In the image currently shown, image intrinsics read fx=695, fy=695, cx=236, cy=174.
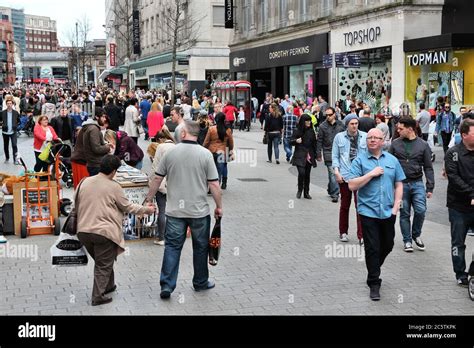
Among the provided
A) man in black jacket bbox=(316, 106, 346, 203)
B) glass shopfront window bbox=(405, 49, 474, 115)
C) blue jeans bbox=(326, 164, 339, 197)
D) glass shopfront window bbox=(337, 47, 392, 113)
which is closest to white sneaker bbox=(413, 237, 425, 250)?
man in black jacket bbox=(316, 106, 346, 203)

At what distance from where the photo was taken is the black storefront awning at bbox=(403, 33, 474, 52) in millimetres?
23812

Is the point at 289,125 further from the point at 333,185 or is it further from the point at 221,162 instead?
the point at 333,185

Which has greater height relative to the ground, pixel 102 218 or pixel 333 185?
pixel 102 218

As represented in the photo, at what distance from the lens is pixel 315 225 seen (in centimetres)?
1159

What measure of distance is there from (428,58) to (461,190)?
18.9m

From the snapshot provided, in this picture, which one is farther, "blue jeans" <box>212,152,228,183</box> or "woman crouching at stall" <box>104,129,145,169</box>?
"blue jeans" <box>212,152,228,183</box>

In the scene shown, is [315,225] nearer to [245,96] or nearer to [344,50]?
[344,50]

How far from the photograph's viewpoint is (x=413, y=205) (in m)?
9.68

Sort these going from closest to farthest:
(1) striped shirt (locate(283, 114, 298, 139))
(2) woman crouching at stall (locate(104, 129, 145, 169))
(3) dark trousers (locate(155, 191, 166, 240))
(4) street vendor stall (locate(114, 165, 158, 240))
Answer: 1. (3) dark trousers (locate(155, 191, 166, 240))
2. (4) street vendor stall (locate(114, 165, 158, 240))
3. (2) woman crouching at stall (locate(104, 129, 145, 169))
4. (1) striped shirt (locate(283, 114, 298, 139))

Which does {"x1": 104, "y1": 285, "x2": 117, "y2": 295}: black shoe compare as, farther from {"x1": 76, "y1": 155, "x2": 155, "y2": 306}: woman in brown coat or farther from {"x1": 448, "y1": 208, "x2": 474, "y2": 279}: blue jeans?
{"x1": 448, "y1": 208, "x2": 474, "y2": 279}: blue jeans

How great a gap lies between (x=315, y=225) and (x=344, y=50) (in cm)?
2206

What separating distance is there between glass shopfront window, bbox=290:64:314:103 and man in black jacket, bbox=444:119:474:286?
93.0 feet
